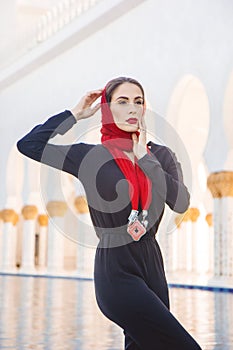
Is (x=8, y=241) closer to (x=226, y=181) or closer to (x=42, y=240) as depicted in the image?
(x=42, y=240)

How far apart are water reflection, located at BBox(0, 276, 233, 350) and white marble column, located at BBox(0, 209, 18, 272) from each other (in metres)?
7.47

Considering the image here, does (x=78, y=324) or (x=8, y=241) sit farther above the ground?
(x=8, y=241)

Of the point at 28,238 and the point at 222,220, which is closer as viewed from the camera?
the point at 222,220

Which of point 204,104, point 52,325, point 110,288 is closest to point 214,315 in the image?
point 52,325

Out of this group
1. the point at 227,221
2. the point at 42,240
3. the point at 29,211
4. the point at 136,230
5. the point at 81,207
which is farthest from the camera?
the point at 42,240

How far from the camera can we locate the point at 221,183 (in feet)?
26.8

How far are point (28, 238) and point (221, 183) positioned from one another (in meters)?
5.99

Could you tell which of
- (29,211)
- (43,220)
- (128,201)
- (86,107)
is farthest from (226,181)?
(43,220)

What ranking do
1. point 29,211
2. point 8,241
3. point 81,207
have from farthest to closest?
1. point 8,241
2. point 29,211
3. point 81,207

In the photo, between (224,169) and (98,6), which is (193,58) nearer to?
(224,169)

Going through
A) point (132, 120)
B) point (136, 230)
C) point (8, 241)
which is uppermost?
point (8, 241)

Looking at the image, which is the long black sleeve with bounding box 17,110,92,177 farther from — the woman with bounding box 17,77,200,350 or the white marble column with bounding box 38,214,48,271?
the white marble column with bounding box 38,214,48,271

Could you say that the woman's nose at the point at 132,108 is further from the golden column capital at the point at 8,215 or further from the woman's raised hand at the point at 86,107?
the golden column capital at the point at 8,215

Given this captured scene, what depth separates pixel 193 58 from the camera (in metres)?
8.66
